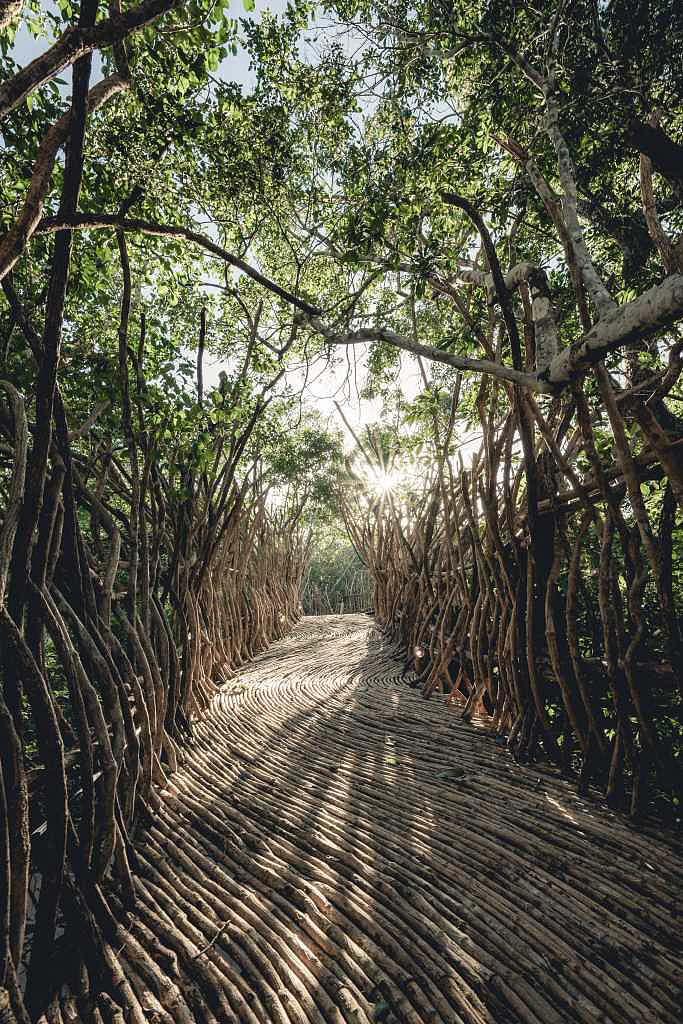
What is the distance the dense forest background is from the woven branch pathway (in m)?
0.18

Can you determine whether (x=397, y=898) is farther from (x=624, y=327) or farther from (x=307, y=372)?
(x=307, y=372)

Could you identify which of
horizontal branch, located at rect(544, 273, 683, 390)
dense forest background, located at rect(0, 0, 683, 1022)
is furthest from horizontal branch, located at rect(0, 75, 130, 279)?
horizontal branch, located at rect(544, 273, 683, 390)

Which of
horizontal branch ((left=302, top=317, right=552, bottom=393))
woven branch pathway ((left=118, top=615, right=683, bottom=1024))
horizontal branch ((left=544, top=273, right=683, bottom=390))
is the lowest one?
woven branch pathway ((left=118, top=615, right=683, bottom=1024))

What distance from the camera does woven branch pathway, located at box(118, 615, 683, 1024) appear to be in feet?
2.84

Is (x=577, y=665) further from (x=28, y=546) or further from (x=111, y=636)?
(x=28, y=546)

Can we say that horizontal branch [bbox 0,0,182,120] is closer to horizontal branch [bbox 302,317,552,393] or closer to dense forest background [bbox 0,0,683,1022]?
dense forest background [bbox 0,0,683,1022]

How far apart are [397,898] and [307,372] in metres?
3.24

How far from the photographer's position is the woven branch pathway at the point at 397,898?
865 millimetres

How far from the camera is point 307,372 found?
3533 millimetres

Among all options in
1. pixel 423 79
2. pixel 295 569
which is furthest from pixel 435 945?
pixel 295 569

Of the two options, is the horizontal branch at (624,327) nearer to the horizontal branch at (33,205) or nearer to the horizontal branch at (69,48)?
the horizontal branch at (69,48)

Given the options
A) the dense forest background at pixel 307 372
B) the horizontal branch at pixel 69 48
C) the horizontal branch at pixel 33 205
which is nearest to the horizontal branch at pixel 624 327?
the dense forest background at pixel 307 372

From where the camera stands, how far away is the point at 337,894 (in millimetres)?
1135

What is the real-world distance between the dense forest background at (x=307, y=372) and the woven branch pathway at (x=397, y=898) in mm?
177
